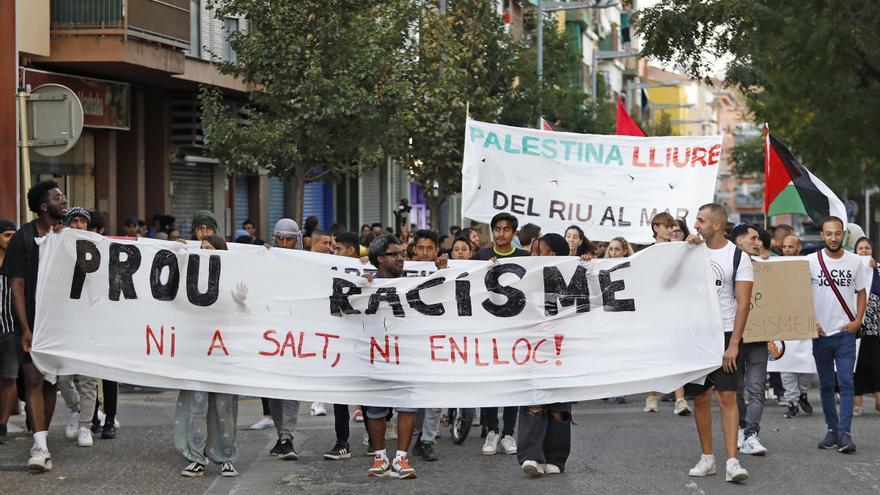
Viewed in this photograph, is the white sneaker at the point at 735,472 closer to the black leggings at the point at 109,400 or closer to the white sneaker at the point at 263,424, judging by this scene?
the white sneaker at the point at 263,424

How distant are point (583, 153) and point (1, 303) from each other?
8.41 metres

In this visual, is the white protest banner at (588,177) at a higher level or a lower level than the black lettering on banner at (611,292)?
higher

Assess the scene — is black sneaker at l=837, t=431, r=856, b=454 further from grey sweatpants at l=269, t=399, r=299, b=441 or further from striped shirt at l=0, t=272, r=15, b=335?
striped shirt at l=0, t=272, r=15, b=335

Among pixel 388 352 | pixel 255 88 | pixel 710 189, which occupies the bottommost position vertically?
pixel 388 352

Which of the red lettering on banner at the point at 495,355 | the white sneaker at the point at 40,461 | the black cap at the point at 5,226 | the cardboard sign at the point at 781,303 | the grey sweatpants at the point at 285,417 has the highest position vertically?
the black cap at the point at 5,226

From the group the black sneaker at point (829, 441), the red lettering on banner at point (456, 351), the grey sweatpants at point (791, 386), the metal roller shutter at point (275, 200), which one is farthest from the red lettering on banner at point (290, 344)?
the metal roller shutter at point (275, 200)

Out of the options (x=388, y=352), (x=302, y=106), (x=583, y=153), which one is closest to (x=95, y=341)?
(x=388, y=352)

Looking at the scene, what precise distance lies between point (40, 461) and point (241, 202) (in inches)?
813

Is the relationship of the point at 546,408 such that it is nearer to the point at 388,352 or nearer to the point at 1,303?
the point at 388,352

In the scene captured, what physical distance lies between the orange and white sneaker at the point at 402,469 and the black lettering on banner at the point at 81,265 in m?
2.64

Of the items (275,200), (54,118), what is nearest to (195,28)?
(275,200)

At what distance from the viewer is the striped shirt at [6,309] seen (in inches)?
437

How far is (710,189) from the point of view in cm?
1736

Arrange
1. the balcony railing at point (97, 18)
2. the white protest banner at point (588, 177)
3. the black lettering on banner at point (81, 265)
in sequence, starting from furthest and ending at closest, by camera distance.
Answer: the balcony railing at point (97, 18) < the white protest banner at point (588, 177) < the black lettering on banner at point (81, 265)
